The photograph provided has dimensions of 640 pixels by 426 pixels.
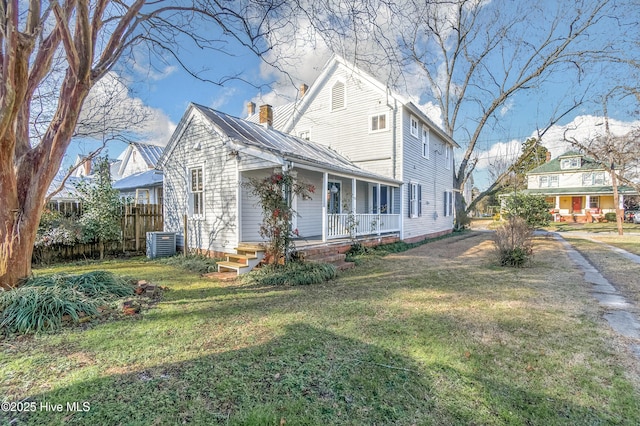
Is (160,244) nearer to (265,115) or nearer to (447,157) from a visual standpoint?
(265,115)

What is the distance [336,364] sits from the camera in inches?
123

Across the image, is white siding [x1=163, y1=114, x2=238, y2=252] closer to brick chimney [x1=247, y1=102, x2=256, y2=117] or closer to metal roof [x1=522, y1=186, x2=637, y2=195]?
brick chimney [x1=247, y1=102, x2=256, y2=117]

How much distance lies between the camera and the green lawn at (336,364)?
2.41 m

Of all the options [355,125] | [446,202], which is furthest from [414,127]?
A: [446,202]

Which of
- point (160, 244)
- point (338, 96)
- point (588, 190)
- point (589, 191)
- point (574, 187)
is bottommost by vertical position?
point (160, 244)

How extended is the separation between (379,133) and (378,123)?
0.47m

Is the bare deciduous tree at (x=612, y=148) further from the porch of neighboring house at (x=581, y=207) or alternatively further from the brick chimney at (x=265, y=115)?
the brick chimney at (x=265, y=115)

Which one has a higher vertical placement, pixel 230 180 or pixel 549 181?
pixel 549 181

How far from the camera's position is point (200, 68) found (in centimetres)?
632

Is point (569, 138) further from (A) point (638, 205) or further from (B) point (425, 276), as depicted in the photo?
(A) point (638, 205)

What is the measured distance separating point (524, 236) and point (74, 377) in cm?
978

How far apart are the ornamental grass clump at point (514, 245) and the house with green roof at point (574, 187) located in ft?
101

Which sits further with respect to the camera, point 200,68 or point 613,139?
point 613,139

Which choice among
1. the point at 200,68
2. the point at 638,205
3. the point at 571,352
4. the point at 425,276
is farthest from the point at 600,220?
the point at 200,68
